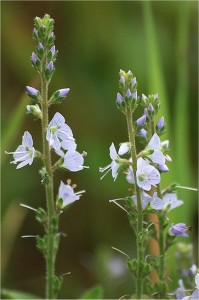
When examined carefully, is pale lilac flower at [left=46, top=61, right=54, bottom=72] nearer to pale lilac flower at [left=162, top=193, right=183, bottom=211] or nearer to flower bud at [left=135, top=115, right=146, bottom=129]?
flower bud at [left=135, top=115, right=146, bottom=129]

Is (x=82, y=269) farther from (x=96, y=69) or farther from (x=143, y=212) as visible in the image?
(x=143, y=212)

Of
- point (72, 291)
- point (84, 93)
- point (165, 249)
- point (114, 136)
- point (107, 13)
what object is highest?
point (107, 13)

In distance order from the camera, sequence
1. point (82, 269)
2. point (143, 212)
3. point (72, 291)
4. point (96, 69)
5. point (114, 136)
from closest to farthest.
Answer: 1. point (143, 212)
2. point (72, 291)
3. point (82, 269)
4. point (114, 136)
5. point (96, 69)

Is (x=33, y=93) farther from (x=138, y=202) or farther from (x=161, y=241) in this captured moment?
(x=161, y=241)

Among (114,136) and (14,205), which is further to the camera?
(114,136)

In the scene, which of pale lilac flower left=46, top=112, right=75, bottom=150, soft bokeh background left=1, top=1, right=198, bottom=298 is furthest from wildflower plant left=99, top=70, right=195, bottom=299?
soft bokeh background left=1, top=1, right=198, bottom=298

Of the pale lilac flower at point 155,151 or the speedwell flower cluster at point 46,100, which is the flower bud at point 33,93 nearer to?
the speedwell flower cluster at point 46,100

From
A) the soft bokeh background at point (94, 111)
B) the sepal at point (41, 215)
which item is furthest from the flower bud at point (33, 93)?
the soft bokeh background at point (94, 111)

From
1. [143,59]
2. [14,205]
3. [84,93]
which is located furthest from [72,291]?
[143,59]
